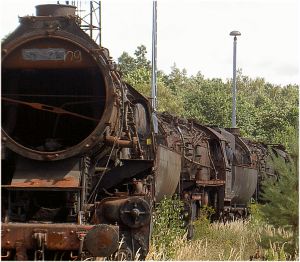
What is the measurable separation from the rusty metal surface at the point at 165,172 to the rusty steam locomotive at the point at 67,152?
4.24 ft

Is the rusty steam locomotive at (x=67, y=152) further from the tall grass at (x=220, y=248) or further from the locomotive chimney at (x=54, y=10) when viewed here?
the tall grass at (x=220, y=248)

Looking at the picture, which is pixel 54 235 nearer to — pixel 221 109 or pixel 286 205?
pixel 286 205

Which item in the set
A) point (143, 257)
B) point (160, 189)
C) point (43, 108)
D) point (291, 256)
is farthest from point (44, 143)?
point (291, 256)

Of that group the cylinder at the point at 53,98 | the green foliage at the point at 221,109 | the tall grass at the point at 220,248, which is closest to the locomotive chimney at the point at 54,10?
the cylinder at the point at 53,98

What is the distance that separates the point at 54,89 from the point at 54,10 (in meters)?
1.04

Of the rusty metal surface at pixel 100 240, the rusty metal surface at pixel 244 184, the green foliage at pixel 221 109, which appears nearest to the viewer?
the rusty metal surface at pixel 100 240

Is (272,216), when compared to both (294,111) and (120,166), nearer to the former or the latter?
(120,166)

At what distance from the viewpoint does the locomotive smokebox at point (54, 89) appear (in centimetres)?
952

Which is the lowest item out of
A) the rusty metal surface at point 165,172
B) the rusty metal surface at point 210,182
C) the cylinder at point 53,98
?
the rusty metal surface at point 210,182

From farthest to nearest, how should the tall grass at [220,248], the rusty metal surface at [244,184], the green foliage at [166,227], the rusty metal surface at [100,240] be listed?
the rusty metal surface at [244,184], the green foliage at [166,227], the tall grass at [220,248], the rusty metal surface at [100,240]

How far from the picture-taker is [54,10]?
9.98 m

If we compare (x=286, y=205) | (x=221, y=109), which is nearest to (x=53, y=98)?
(x=286, y=205)

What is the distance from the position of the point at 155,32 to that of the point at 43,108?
8.74m

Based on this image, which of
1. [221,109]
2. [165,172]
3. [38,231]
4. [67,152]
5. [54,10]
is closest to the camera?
[38,231]
